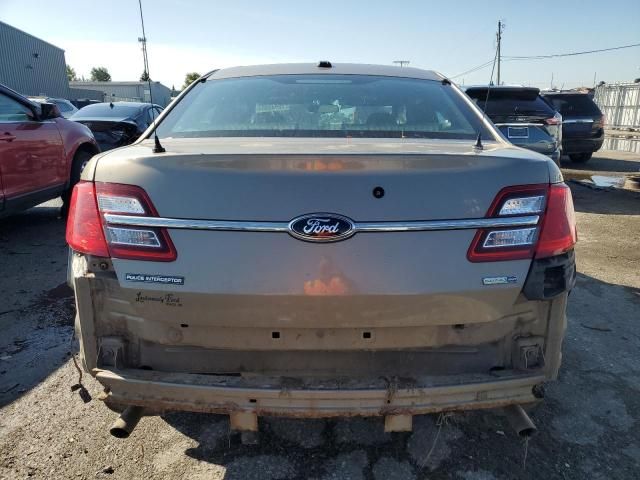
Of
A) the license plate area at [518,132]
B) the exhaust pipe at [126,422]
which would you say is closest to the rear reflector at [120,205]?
the exhaust pipe at [126,422]

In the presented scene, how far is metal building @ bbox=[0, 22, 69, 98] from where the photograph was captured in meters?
30.2

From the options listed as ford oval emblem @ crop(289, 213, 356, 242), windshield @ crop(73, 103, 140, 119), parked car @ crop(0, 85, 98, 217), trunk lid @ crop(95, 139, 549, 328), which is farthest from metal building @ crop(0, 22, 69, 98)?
ford oval emblem @ crop(289, 213, 356, 242)

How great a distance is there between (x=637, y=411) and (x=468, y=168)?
73.4 inches

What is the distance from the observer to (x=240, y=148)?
193cm

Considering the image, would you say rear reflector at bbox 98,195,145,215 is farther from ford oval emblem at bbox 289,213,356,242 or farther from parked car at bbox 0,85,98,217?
parked car at bbox 0,85,98,217

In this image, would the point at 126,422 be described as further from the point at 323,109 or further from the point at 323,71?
the point at 323,71

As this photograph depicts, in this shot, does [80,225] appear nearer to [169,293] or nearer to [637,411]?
[169,293]

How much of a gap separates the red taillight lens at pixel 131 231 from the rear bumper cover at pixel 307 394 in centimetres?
45

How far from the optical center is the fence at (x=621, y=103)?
65.8 feet

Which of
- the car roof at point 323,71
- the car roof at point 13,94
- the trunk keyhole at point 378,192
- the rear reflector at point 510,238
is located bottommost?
the rear reflector at point 510,238

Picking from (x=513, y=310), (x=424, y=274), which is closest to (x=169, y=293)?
(x=424, y=274)

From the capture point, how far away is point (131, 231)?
180 cm

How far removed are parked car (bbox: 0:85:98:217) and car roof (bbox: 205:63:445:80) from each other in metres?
3.32

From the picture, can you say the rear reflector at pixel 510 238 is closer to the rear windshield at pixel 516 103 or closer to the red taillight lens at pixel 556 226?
the red taillight lens at pixel 556 226
